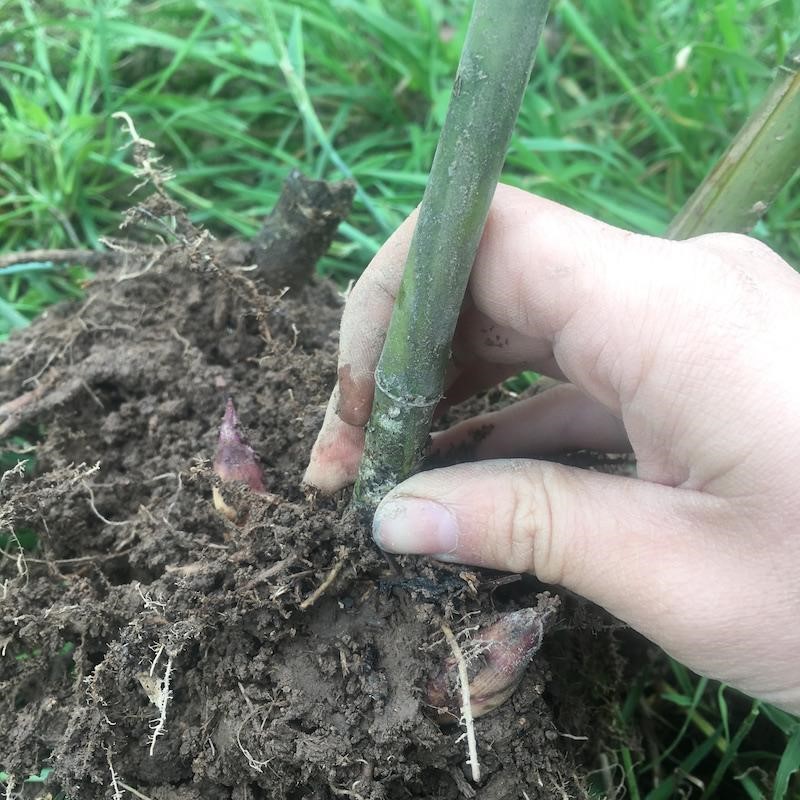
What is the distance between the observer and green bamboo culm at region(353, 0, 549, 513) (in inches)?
27.8

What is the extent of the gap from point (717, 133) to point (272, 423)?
1.62m

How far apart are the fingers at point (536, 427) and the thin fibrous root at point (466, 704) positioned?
359 mm

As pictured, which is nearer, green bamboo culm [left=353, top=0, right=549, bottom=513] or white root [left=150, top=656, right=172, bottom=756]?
green bamboo culm [left=353, top=0, right=549, bottom=513]

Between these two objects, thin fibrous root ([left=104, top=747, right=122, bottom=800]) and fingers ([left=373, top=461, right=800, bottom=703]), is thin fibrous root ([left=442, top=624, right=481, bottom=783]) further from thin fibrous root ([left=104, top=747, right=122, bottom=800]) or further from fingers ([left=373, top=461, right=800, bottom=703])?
thin fibrous root ([left=104, top=747, right=122, bottom=800])

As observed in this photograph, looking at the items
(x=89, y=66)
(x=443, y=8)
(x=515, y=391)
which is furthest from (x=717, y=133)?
(x=89, y=66)

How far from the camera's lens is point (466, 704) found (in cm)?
99

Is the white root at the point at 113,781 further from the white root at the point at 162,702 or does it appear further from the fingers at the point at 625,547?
the fingers at the point at 625,547

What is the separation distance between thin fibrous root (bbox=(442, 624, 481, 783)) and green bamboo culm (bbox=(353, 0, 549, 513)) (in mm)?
228

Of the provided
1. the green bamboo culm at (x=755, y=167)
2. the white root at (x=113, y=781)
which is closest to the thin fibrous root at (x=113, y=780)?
the white root at (x=113, y=781)

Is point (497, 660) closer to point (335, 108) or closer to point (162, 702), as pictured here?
point (162, 702)

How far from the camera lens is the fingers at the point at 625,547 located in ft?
2.93

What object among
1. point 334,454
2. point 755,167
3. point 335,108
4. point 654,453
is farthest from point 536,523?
point 335,108

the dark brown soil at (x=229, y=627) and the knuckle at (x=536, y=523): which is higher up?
the knuckle at (x=536, y=523)

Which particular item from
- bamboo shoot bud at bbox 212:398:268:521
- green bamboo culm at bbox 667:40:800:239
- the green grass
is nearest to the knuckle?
bamboo shoot bud at bbox 212:398:268:521
